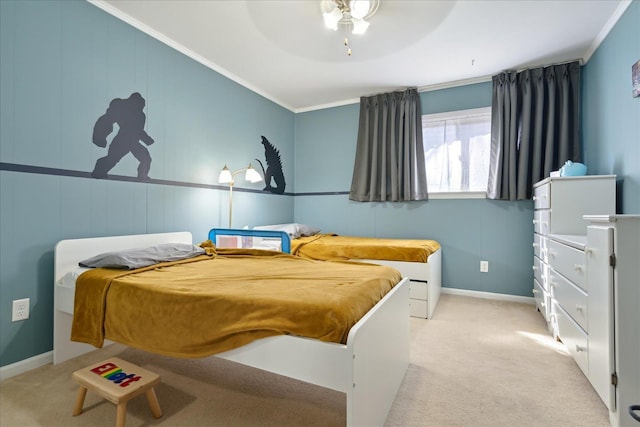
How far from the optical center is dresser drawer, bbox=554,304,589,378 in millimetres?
1630

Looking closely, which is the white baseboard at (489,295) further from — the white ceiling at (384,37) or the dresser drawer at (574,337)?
the white ceiling at (384,37)

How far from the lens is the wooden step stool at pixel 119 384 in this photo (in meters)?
1.26

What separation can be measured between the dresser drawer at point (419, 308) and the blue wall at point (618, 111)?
163 centimetres

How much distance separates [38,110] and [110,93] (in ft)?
1.60

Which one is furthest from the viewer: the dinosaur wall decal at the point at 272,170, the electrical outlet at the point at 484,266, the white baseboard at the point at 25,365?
the dinosaur wall decal at the point at 272,170

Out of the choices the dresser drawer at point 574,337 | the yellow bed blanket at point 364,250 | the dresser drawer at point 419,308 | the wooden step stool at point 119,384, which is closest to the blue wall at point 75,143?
the wooden step stool at point 119,384

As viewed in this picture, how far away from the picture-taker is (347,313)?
114 centimetres

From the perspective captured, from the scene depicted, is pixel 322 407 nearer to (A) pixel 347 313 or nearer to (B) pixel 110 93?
(A) pixel 347 313

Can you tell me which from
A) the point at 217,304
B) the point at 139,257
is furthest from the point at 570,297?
the point at 139,257

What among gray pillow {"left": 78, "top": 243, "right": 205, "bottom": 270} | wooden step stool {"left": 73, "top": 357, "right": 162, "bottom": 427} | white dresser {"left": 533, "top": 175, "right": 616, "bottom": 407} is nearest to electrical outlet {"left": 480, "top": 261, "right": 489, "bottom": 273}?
white dresser {"left": 533, "top": 175, "right": 616, "bottom": 407}

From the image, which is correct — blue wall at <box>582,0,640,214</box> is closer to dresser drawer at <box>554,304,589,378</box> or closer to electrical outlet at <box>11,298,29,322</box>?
dresser drawer at <box>554,304,589,378</box>

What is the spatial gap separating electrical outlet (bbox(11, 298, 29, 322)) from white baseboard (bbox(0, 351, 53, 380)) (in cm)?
26

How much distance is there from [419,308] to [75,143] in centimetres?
303

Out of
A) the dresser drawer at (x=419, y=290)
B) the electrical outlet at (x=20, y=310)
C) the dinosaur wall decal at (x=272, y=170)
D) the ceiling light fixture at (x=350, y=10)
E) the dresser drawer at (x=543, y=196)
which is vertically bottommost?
the dresser drawer at (x=419, y=290)
